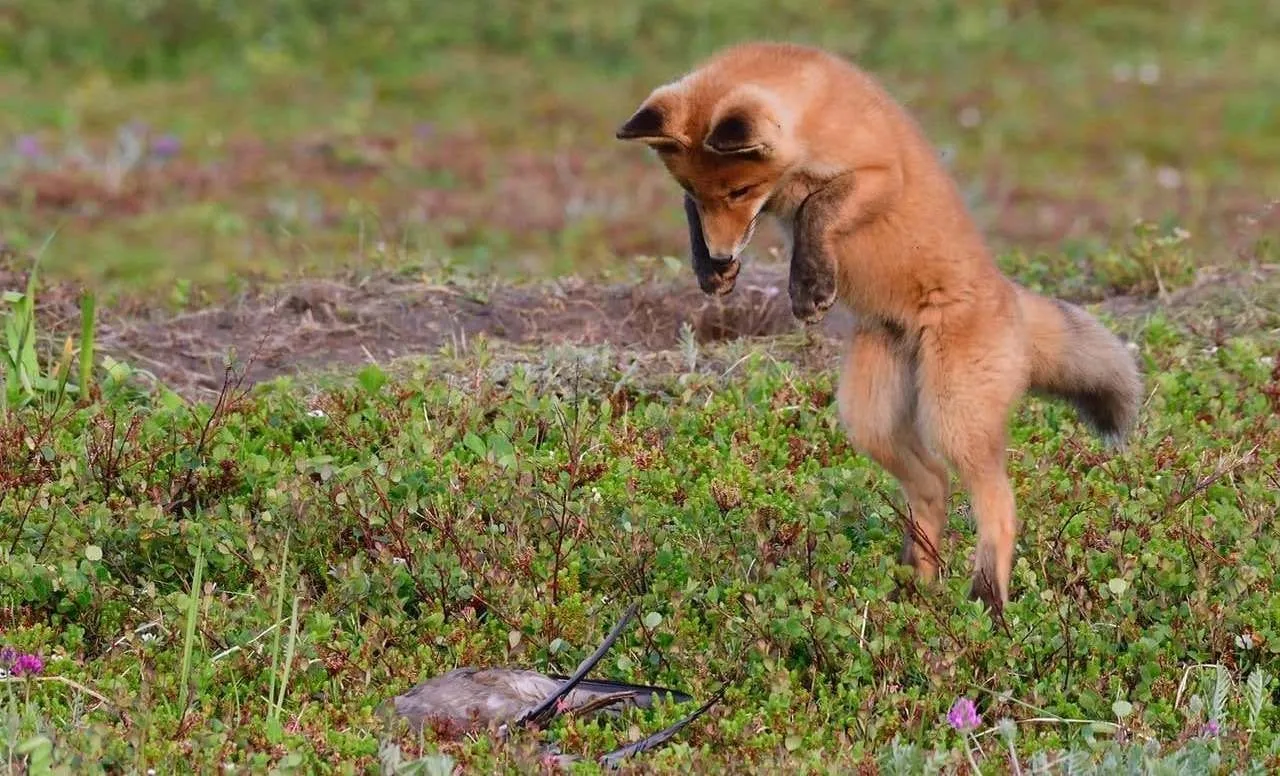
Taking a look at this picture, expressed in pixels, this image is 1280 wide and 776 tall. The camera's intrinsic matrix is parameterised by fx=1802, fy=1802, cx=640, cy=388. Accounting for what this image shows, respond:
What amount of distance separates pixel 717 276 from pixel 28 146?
10.8m

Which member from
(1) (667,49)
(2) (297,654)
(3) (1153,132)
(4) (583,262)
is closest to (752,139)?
(2) (297,654)

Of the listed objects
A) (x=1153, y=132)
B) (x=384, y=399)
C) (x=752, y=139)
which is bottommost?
(x=1153, y=132)

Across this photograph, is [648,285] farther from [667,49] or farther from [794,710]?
[667,49]

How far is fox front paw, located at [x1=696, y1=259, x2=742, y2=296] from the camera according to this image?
237 inches

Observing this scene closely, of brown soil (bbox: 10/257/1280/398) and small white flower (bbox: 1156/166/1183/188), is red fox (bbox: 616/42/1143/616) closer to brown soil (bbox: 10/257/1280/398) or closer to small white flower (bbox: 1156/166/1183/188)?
brown soil (bbox: 10/257/1280/398)

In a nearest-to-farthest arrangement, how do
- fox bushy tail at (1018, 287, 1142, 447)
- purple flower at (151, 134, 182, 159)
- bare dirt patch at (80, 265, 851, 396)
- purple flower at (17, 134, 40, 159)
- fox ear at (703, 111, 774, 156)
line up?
fox ear at (703, 111, 774, 156), fox bushy tail at (1018, 287, 1142, 447), bare dirt patch at (80, 265, 851, 396), purple flower at (17, 134, 40, 159), purple flower at (151, 134, 182, 159)

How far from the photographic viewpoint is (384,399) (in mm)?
7254

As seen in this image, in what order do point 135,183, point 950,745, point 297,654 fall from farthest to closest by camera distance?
point 135,183 → point 297,654 → point 950,745

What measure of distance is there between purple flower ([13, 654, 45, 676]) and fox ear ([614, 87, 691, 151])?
2.32 m

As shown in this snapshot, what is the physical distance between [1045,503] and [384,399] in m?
2.64

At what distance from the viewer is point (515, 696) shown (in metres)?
5.09

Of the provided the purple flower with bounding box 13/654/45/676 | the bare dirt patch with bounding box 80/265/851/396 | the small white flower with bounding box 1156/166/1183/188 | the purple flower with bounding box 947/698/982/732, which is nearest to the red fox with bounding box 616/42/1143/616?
the purple flower with bounding box 947/698/982/732

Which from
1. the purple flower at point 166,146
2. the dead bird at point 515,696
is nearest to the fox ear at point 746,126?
the dead bird at point 515,696

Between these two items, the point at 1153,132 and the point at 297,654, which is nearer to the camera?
the point at 297,654
